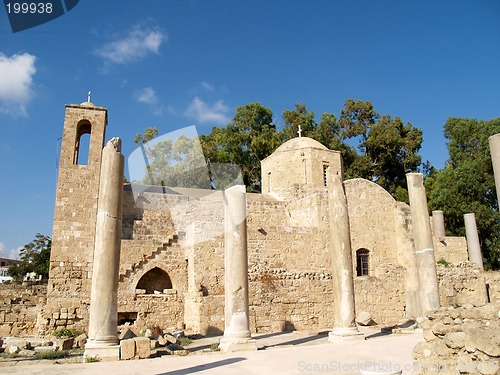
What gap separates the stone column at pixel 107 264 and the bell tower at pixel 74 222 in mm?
7289

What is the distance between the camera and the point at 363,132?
35.8m

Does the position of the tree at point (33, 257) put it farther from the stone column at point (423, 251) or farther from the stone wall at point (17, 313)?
the stone column at point (423, 251)

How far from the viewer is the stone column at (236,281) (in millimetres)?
8859

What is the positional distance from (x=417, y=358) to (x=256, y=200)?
15.1 m

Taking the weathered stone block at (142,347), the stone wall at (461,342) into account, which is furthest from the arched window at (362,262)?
the stone wall at (461,342)

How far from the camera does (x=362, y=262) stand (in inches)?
763

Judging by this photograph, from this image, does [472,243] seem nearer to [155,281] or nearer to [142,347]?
[155,281]

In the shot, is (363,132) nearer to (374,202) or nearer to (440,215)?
(440,215)

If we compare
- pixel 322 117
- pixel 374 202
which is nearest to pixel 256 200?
pixel 374 202

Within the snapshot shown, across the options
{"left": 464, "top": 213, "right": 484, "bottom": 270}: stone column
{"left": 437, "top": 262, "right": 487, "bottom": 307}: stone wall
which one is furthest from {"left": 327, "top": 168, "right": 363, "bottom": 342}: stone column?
{"left": 464, "top": 213, "right": 484, "bottom": 270}: stone column

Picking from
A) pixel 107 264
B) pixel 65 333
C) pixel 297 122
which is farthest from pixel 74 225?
pixel 297 122

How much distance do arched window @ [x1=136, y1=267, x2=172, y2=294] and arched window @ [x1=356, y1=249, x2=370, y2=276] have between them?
28.8 feet

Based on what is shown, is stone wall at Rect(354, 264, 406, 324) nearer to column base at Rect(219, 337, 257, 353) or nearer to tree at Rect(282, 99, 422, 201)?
column base at Rect(219, 337, 257, 353)

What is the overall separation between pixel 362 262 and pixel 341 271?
939cm
